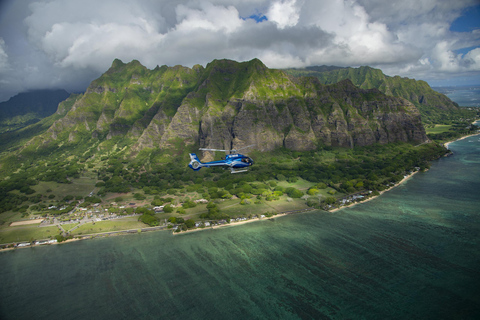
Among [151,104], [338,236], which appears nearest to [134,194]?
[338,236]

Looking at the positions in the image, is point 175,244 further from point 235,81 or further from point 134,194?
point 235,81

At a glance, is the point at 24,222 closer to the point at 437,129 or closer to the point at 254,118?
the point at 254,118

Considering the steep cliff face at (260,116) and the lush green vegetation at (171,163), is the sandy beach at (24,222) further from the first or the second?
the steep cliff face at (260,116)

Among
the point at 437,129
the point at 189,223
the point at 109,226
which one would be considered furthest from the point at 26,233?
the point at 437,129

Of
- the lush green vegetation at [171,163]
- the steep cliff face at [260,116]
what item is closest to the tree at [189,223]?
the lush green vegetation at [171,163]

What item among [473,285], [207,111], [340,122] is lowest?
[473,285]

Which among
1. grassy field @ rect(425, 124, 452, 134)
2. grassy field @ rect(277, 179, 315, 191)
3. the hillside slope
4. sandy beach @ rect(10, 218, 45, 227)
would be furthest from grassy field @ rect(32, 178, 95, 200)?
grassy field @ rect(425, 124, 452, 134)

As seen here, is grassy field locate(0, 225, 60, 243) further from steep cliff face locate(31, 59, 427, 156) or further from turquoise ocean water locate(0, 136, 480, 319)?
steep cliff face locate(31, 59, 427, 156)
